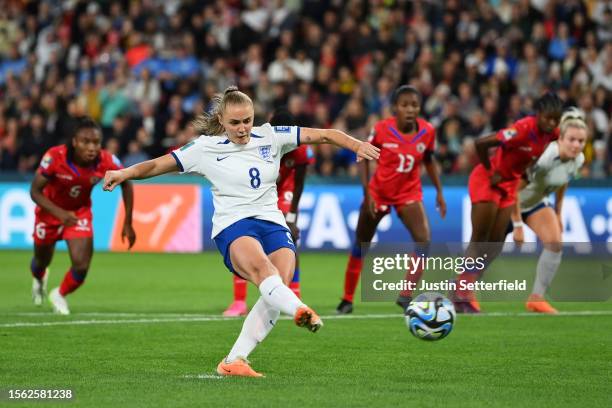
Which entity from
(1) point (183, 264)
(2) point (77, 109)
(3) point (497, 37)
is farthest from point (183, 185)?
(3) point (497, 37)

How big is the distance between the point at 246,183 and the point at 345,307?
499 cm

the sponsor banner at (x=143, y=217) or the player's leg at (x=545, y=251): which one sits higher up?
the player's leg at (x=545, y=251)

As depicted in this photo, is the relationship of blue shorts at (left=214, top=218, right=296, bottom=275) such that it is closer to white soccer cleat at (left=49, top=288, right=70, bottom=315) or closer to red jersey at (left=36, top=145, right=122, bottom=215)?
red jersey at (left=36, top=145, right=122, bottom=215)

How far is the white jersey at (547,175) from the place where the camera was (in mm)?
13695

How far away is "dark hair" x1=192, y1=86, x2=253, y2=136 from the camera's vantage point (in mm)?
8938

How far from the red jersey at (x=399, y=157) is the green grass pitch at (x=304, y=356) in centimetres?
135

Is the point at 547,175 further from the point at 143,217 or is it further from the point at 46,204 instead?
the point at 143,217

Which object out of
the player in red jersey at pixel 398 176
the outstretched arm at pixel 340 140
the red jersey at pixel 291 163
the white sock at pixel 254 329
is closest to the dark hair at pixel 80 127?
the red jersey at pixel 291 163

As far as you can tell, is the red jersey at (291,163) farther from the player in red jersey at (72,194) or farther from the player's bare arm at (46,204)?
the player's bare arm at (46,204)

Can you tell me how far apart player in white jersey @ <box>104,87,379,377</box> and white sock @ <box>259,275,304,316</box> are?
123mm

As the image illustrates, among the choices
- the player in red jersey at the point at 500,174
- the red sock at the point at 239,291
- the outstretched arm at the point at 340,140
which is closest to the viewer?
the outstretched arm at the point at 340,140

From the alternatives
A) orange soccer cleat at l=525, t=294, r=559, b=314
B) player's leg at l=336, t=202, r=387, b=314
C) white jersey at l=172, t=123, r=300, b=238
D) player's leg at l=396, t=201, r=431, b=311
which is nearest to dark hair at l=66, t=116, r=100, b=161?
player's leg at l=336, t=202, r=387, b=314

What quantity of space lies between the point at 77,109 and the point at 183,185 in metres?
4.37

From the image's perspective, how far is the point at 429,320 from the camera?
9.22 m
